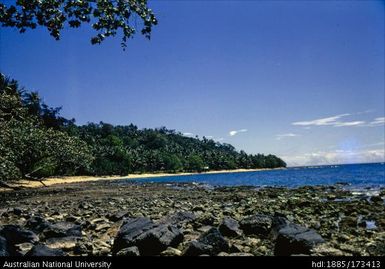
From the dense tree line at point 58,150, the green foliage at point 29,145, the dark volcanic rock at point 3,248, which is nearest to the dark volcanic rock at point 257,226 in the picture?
the dark volcanic rock at point 3,248

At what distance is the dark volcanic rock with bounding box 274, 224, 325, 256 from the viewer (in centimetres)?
912

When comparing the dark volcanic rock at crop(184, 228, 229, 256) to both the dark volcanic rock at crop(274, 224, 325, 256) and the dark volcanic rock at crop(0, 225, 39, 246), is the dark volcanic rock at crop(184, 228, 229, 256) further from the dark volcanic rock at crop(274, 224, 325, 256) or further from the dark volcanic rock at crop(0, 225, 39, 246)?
the dark volcanic rock at crop(0, 225, 39, 246)

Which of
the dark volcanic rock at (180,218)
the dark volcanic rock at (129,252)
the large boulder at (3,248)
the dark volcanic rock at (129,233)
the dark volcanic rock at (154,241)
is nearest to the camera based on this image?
the large boulder at (3,248)

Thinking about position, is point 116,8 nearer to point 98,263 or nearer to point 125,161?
point 98,263

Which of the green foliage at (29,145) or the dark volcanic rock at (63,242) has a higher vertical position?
the green foliage at (29,145)

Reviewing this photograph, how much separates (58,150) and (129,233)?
Answer: 1840 inches

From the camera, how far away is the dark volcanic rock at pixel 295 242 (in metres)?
9.12

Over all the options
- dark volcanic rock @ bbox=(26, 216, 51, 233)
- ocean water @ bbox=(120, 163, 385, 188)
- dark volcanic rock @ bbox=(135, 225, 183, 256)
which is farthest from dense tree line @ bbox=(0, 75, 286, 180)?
ocean water @ bbox=(120, 163, 385, 188)

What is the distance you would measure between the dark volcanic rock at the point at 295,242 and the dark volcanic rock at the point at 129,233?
150 inches

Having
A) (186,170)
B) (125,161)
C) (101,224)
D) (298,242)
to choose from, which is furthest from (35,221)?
(186,170)

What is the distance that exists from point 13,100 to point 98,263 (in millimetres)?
32983

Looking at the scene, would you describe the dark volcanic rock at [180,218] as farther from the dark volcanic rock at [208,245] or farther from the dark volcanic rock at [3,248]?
the dark volcanic rock at [3,248]

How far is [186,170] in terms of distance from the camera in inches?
6914

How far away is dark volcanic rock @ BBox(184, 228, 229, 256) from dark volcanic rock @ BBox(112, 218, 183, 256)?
83 centimetres
